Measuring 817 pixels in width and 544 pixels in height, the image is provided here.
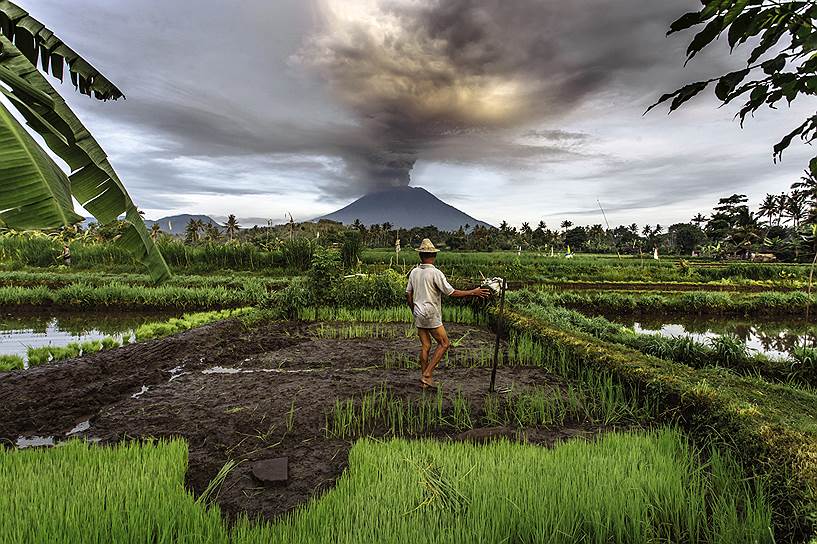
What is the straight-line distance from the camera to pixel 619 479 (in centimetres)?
242

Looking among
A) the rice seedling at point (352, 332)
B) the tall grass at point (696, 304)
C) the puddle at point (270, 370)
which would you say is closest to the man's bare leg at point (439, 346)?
the puddle at point (270, 370)

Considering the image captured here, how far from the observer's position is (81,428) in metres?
3.85

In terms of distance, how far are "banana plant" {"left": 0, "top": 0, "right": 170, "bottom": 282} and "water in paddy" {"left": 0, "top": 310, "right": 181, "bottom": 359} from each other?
5257 millimetres

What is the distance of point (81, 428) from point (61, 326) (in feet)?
23.4

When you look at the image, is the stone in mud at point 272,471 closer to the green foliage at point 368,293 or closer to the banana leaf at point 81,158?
the banana leaf at point 81,158

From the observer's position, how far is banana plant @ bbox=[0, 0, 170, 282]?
200 cm

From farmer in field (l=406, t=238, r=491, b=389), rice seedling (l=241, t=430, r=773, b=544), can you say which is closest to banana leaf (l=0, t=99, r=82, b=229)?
rice seedling (l=241, t=430, r=773, b=544)

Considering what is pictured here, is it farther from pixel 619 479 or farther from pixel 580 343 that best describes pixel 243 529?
pixel 580 343

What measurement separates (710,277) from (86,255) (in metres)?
33.9

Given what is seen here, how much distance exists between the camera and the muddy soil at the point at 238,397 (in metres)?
3.12

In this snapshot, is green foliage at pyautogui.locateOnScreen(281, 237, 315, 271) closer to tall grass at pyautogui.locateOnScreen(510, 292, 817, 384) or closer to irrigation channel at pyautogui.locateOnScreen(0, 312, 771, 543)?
irrigation channel at pyautogui.locateOnScreen(0, 312, 771, 543)

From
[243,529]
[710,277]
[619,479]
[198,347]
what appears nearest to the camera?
[243,529]

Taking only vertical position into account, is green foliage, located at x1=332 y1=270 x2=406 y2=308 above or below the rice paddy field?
above

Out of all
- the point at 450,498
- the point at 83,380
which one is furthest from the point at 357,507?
the point at 83,380
